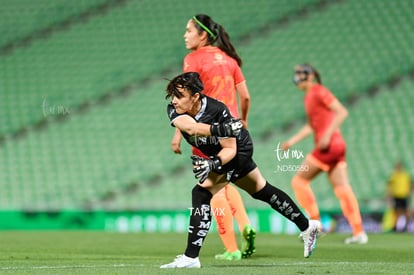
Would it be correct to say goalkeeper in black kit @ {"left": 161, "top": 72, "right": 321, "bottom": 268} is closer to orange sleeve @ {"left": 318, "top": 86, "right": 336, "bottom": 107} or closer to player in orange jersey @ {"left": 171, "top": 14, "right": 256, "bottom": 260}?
player in orange jersey @ {"left": 171, "top": 14, "right": 256, "bottom": 260}

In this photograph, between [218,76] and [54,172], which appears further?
[54,172]

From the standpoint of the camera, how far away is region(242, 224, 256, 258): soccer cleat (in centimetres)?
726

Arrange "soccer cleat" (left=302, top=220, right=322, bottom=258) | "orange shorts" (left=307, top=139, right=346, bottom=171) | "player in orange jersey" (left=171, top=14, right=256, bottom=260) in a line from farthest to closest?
"orange shorts" (left=307, top=139, right=346, bottom=171) < "player in orange jersey" (left=171, top=14, right=256, bottom=260) < "soccer cleat" (left=302, top=220, right=322, bottom=258)

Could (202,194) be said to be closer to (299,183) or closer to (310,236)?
(310,236)

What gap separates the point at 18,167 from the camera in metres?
15.9

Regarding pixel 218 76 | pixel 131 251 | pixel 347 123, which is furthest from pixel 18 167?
pixel 218 76

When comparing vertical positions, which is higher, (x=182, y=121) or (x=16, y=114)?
(x=16, y=114)

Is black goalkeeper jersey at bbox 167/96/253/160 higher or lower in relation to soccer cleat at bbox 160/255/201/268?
higher

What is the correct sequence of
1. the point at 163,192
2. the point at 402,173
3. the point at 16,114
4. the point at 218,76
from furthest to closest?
the point at 16,114 → the point at 163,192 → the point at 402,173 → the point at 218,76

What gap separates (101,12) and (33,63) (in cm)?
171

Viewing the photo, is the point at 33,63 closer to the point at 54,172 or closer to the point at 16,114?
the point at 16,114

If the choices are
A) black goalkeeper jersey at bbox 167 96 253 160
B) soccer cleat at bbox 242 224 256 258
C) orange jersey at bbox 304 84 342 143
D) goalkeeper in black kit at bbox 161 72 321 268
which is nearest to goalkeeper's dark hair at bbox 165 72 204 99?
goalkeeper in black kit at bbox 161 72 321 268

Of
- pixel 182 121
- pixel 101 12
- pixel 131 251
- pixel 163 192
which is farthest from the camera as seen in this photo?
pixel 101 12

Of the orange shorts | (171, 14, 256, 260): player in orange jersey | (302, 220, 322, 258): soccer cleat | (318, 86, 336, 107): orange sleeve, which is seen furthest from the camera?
the orange shorts
